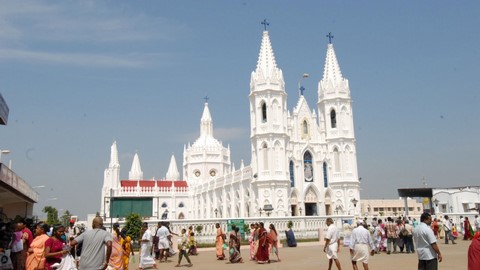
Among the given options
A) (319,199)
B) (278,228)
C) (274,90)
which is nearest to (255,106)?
Answer: (274,90)

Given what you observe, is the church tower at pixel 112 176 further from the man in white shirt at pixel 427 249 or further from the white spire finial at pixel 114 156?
the man in white shirt at pixel 427 249

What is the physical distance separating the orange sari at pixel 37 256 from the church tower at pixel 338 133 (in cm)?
4264

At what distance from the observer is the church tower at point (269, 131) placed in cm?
4653

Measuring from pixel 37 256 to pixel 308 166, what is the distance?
43.2 meters

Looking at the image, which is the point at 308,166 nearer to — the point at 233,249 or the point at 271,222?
the point at 271,222

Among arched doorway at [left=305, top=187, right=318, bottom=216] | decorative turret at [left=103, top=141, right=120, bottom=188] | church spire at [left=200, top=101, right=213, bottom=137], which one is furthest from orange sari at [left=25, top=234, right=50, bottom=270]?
church spire at [left=200, top=101, right=213, bottom=137]

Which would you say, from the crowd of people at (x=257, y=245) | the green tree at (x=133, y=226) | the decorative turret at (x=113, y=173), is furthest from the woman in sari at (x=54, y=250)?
the decorative turret at (x=113, y=173)

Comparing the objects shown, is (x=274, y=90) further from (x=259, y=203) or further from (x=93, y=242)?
(x=93, y=242)

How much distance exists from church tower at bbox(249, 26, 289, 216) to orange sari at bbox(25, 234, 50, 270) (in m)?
36.6

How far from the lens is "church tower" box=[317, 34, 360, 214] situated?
163ft

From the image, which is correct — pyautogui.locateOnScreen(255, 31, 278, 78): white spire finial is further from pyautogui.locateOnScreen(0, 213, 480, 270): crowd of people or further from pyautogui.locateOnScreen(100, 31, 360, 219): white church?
pyautogui.locateOnScreen(0, 213, 480, 270): crowd of people

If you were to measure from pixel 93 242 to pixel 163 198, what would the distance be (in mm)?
72747

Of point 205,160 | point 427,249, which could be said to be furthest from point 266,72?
point 427,249

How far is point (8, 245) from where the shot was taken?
10.7 m
